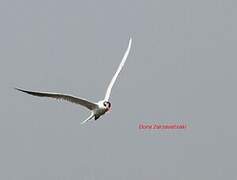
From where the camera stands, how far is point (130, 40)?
3625 cm

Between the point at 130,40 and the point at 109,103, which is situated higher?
the point at 130,40

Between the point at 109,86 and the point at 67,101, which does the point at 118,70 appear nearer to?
the point at 109,86

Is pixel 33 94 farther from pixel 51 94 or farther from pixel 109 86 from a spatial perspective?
pixel 109 86

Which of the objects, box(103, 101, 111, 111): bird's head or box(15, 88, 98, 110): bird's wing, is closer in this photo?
box(15, 88, 98, 110): bird's wing

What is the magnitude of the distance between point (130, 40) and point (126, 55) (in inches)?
73.8

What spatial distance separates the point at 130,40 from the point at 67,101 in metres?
4.87

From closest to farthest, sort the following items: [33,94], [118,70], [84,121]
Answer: [33,94]
[84,121]
[118,70]

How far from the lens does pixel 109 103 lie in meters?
34.2

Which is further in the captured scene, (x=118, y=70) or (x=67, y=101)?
(x=118, y=70)

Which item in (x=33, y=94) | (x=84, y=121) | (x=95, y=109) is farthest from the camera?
(x=95, y=109)

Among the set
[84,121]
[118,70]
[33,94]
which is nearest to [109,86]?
[118,70]

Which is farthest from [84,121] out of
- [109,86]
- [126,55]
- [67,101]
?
[126,55]

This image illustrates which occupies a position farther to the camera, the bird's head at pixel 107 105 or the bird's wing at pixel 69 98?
the bird's head at pixel 107 105

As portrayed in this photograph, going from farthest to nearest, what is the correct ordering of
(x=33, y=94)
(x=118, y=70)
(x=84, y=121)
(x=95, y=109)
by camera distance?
(x=118, y=70), (x=95, y=109), (x=84, y=121), (x=33, y=94)
